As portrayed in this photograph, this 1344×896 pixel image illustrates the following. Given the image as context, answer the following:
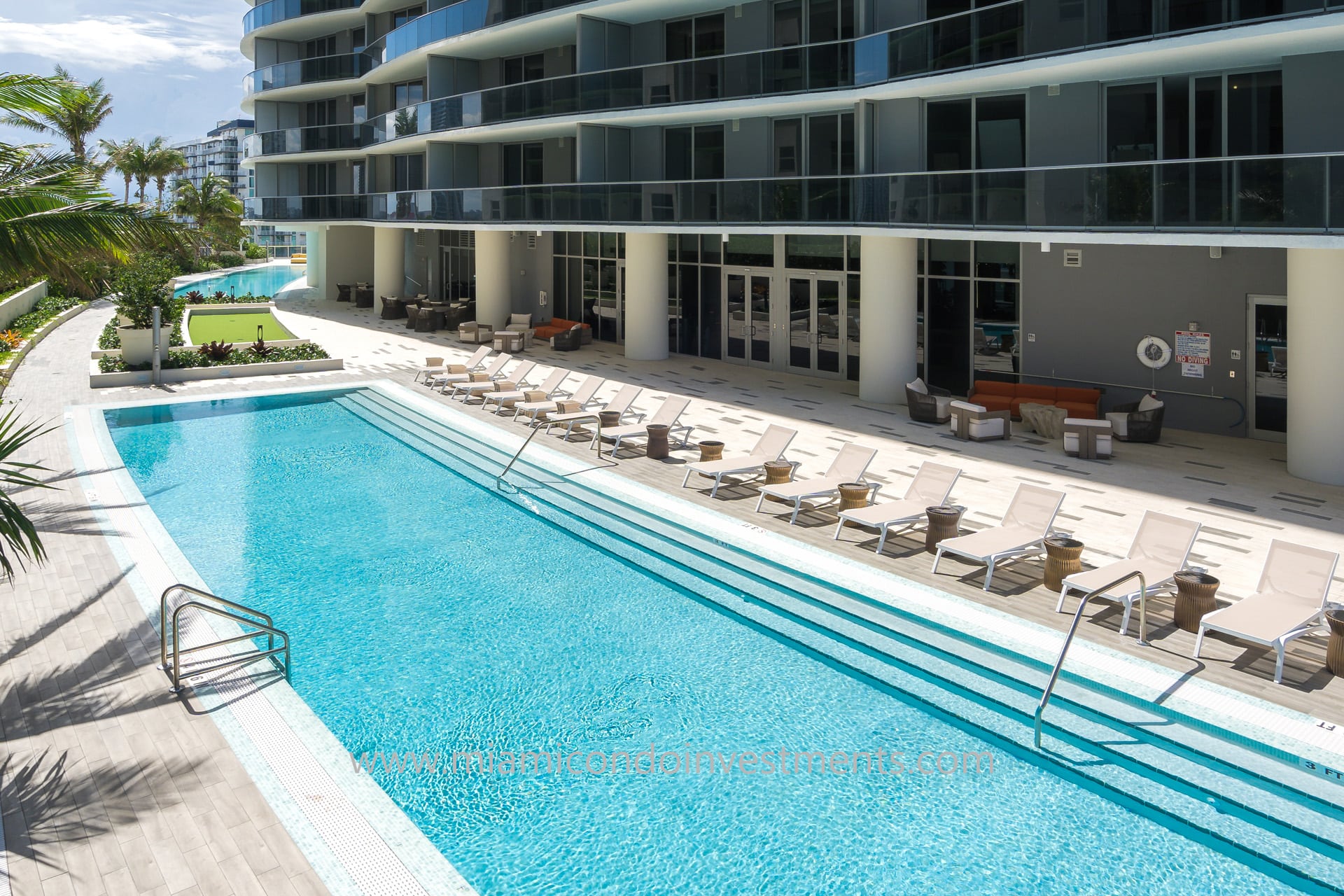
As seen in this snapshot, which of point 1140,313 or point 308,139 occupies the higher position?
point 308,139

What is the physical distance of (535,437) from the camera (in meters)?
18.2

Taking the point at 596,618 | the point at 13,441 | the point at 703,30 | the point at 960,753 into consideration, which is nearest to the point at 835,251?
the point at 703,30

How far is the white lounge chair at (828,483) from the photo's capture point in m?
13.1

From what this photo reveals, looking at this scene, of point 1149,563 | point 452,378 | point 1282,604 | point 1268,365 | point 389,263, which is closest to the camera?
point 1282,604

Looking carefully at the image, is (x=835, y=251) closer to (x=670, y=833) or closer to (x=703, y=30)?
(x=703, y=30)

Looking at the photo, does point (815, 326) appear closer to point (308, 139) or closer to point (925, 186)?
point (925, 186)

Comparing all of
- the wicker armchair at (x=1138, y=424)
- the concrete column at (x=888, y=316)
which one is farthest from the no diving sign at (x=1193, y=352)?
the concrete column at (x=888, y=316)

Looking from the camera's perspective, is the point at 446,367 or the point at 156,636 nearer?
the point at 156,636

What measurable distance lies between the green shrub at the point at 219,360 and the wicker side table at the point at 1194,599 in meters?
21.4

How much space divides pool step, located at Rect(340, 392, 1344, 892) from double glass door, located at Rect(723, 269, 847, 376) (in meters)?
12.8

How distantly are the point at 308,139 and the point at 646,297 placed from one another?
2212 centimetres

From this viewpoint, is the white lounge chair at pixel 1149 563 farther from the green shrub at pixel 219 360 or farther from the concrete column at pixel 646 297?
the green shrub at pixel 219 360

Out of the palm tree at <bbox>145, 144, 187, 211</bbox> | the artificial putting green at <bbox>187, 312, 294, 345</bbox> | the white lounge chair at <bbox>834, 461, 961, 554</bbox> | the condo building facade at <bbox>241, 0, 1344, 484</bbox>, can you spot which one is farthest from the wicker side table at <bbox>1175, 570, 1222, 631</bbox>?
the palm tree at <bbox>145, 144, 187, 211</bbox>

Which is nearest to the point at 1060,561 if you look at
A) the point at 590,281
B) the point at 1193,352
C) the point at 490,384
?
the point at 1193,352
